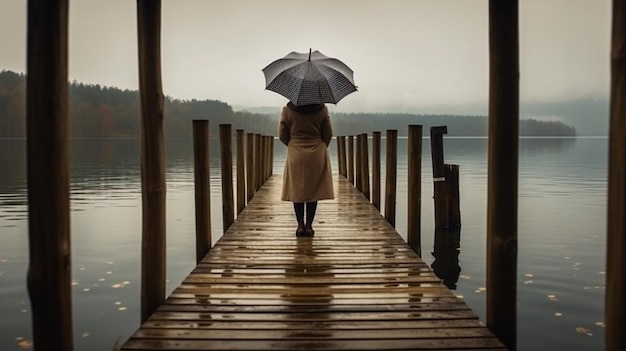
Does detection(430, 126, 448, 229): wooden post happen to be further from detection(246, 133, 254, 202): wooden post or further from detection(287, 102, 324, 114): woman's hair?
detection(287, 102, 324, 114): woman's hair

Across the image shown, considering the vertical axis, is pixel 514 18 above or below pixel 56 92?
above

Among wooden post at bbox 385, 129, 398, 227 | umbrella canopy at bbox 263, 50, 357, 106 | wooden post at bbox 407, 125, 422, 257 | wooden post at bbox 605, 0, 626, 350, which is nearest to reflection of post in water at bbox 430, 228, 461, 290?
wooden post at bbox 385, 129, 398, 227

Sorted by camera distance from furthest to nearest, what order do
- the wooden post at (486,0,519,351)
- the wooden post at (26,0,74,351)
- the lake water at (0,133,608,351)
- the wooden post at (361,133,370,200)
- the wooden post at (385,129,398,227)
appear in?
1. the wooden post at (361,133,370,200)
2. the wooden post at (385,129,398,227)
3. the lake water at (0,133,608,351)
4. the wooden post at (486,0,519,351)
5. the wooden post at (26,0,74,351)

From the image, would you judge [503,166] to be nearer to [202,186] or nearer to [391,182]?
[202,186]

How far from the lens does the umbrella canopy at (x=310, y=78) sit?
5.90 metres

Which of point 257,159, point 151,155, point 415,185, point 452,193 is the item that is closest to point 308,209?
point 415,185

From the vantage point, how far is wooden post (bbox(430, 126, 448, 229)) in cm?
1102

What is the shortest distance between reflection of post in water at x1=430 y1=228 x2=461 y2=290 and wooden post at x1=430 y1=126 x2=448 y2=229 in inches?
9.6

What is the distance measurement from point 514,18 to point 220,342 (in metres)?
2.62

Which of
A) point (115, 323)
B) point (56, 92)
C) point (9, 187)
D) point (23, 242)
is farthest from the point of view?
point (9, 187)

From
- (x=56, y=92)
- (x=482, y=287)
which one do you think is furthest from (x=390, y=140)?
(x=56, y=92)

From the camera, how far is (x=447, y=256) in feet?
34.9

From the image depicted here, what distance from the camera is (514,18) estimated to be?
3174mm

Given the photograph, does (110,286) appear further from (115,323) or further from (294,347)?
(294,347)
